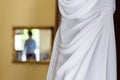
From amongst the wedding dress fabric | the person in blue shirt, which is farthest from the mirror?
the wedding dress fabric

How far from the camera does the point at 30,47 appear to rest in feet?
5.77

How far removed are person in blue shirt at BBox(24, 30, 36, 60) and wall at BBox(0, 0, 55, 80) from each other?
0.20ft

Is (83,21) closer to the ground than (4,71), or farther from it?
farther from it

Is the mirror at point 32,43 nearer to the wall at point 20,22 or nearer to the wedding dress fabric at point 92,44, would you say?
the wall at point 20,22

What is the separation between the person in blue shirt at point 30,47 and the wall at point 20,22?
0.06 meters

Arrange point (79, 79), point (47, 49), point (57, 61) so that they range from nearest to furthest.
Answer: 1. point (79, 79)
2. point (57, 61)
3. point (47, 49)

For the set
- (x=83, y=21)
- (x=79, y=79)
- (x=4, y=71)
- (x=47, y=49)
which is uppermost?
(x=83, y=21)

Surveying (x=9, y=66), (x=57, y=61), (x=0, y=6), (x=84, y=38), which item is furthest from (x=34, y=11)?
(x=84, y=38)

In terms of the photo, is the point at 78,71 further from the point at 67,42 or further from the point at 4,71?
the point at 4,71

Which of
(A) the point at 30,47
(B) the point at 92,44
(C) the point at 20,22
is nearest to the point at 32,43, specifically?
(A) the point at 30,47

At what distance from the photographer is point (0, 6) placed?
1.81m

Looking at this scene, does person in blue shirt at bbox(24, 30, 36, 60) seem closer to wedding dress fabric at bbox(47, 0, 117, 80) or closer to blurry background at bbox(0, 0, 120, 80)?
blurry background at bbox(0, 0, 120, 80)

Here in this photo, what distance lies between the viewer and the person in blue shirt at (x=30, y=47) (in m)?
1.76

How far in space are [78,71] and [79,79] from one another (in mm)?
33
